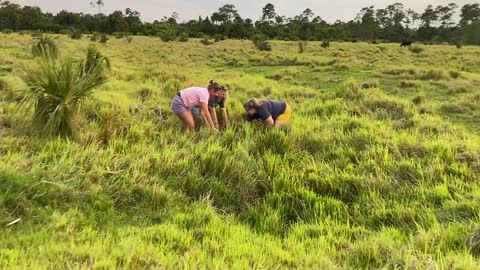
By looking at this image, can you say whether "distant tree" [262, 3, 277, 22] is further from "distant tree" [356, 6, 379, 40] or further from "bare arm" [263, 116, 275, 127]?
"bare arm" [263, 116, 275, 127]

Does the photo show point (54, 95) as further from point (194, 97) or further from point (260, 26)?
point (260, 26)

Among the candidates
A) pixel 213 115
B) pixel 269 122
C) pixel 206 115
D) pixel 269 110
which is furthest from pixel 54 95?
pixel 269 110

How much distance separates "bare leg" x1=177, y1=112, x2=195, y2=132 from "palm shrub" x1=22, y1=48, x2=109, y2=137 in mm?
1572

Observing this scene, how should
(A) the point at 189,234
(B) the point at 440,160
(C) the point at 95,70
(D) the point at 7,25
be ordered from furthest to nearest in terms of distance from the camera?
(D) the point at 7,25 → (C) the point at 95,70 → (B) the point at 440,160 → (A) the point at 189,234

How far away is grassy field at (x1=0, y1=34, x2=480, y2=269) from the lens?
365 cm

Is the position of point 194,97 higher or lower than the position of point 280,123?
higher

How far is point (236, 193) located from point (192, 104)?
90.3 inches

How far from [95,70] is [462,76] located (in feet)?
45.6

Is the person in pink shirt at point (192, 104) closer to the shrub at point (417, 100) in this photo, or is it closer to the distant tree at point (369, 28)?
the shrub at point (417, 100)

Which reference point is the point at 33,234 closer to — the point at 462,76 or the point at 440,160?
the point at 440,160

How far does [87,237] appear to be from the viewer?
3.76 meters

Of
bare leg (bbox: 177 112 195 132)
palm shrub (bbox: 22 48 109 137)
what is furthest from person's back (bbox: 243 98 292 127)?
palm shrub (bbox: 22 48 109 137)

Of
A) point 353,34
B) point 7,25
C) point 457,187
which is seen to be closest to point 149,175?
point 457,187

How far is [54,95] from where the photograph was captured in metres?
5.83
